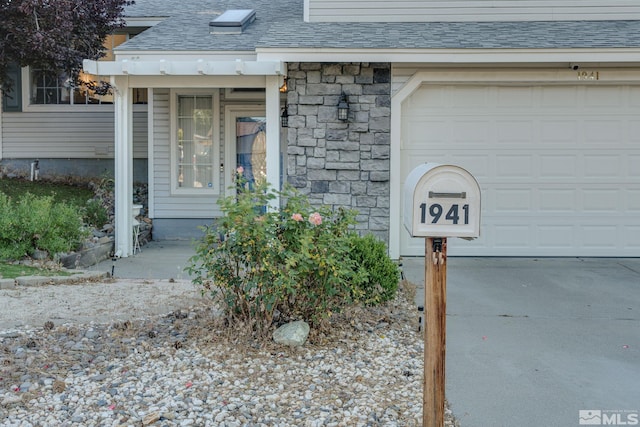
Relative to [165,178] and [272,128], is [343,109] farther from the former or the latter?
[165,178]

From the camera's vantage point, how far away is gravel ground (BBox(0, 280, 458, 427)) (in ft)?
9.39

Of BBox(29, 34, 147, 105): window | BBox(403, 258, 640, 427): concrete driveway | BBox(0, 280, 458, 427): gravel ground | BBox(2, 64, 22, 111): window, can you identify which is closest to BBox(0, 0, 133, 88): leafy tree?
BBox(2, 64, 22, 111): window

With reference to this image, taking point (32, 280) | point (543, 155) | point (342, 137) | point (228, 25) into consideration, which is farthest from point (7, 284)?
point (543, 155)

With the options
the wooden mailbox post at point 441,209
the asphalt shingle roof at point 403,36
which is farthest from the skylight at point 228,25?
the wooden mailbox post at point 441,209

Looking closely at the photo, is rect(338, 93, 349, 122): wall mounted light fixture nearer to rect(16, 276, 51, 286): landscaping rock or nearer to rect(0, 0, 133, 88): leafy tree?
rect(16, 276, 51, 286): landscaping rock

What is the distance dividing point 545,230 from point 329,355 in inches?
186

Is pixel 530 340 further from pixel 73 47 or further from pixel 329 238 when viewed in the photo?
pixel 73 47

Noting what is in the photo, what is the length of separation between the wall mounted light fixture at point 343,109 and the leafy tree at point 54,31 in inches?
212

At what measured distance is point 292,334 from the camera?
3717 mm

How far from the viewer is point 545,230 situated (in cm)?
735

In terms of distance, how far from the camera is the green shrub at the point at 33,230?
6.41 m

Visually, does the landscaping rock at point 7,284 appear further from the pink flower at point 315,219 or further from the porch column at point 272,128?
the pink flower at point 315,219

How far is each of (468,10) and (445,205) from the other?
6.20 meters

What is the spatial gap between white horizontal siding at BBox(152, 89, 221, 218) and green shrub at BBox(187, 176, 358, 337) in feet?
18.7
